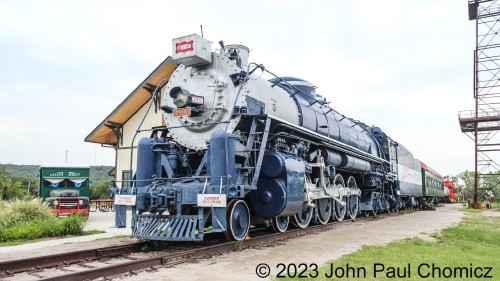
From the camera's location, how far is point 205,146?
28.6 feet

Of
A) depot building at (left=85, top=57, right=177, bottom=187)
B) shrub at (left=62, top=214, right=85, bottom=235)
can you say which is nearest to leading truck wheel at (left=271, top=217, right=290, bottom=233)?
shrub at (left=62, top=214, right=85, bottom=235)

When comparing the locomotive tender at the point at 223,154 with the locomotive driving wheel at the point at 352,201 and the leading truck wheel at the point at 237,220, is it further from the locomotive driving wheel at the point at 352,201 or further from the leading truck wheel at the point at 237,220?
the locomotive driving wheel at the point at 352,201

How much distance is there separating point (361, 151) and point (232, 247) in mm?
8939

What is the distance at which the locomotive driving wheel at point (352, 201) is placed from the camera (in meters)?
15.1

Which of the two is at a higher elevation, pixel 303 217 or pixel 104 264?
pixel 303 217

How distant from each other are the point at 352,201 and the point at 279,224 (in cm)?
628

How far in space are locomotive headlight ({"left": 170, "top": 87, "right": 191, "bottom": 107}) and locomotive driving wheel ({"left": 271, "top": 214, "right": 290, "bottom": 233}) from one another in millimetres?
3577

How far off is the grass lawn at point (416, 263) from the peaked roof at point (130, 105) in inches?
523

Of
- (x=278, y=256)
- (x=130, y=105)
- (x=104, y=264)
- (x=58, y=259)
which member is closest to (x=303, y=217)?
(x=278, y=256)

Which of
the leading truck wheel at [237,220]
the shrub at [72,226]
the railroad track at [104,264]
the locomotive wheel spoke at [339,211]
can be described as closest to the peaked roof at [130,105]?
the shrub at [72,226]

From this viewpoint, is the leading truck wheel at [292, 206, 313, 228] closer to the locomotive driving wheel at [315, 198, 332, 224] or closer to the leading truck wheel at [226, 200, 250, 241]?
the locomotive driving wheel at [315, 198, 332, 224]

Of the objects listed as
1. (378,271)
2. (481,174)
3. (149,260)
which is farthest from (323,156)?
(481,174)

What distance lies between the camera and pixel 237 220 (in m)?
8.09

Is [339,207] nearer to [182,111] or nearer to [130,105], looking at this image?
[182,111]
